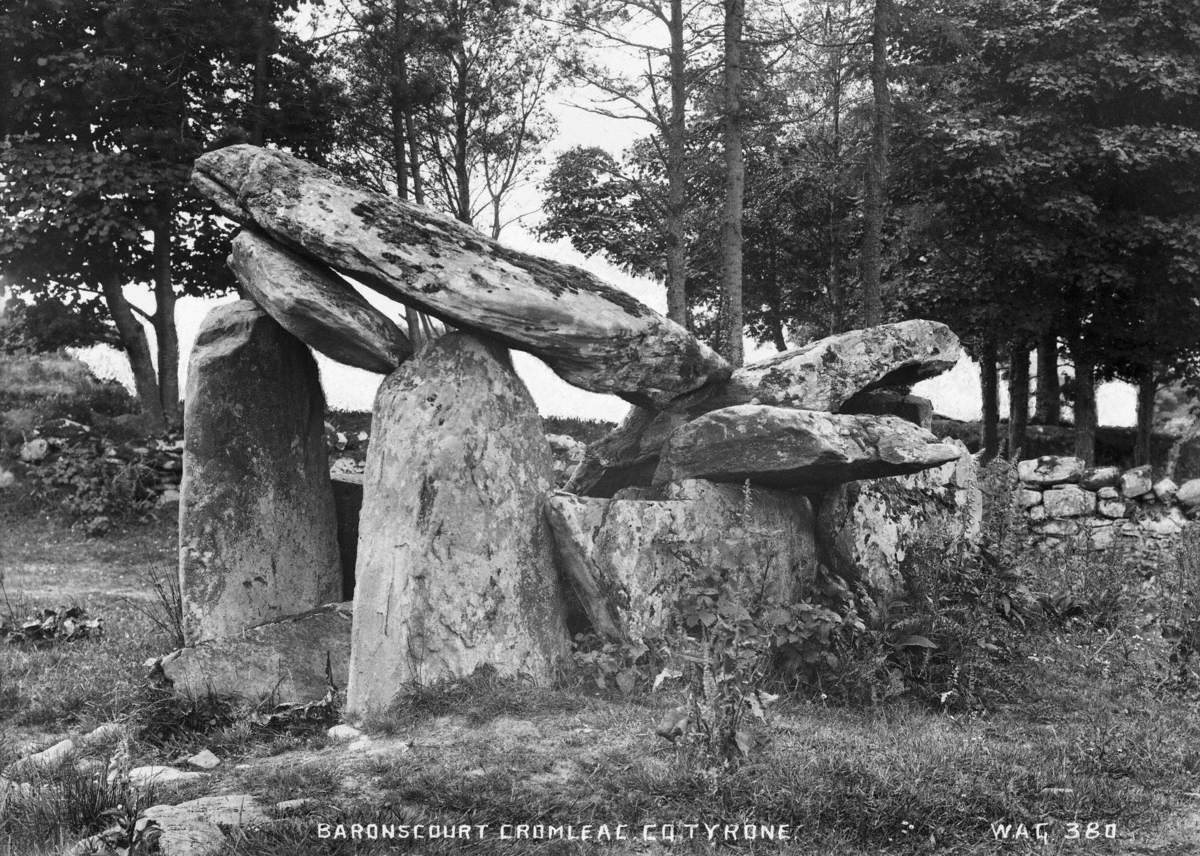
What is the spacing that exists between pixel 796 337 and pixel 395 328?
28496 mm

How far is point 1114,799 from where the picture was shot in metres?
6.16

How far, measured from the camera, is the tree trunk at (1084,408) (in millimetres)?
21891

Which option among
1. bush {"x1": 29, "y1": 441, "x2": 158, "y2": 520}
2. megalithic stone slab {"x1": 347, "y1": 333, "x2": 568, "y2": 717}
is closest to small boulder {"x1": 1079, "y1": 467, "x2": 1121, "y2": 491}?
megalithic stone slab {"x1": 347, "y1": 333, "x2": 568, "y2": 717}

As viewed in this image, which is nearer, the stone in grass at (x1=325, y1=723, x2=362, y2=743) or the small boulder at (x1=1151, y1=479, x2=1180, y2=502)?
the stone in grass at (x1=325, y1=723, x2=362, y2=743)

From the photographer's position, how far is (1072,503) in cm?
1728

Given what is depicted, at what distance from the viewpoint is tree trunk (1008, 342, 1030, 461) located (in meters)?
24.1

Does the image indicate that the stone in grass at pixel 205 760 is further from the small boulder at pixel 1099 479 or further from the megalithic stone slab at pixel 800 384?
the small boulder at pixel 1099 479

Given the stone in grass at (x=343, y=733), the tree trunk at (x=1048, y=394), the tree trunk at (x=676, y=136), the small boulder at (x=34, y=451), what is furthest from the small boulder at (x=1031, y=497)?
the small boulder at (x=34, y=451)

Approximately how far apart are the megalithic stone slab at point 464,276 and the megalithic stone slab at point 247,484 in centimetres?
135

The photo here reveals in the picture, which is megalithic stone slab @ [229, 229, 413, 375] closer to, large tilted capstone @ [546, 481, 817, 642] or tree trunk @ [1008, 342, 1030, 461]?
large tilted capstone @ [546, 481, 817, 642]

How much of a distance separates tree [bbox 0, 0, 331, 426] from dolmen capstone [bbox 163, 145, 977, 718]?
37.4ft

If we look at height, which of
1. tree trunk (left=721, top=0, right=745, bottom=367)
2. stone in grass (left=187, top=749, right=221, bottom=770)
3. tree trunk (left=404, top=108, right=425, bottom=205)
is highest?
tree trunk (left=404, top=108, right=425, bottom=205)

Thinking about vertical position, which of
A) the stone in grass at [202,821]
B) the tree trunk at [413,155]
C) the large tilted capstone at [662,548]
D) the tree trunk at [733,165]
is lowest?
the stone in grass at [202,821]

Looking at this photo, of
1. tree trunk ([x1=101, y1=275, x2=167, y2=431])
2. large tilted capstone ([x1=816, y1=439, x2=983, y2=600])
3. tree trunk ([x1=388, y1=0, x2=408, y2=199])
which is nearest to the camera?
large tilted capstone ([x1=816, y1=439, x2=983, y2=600])
